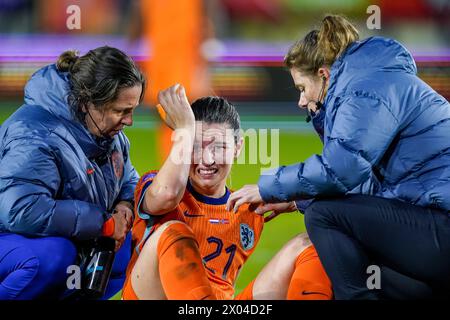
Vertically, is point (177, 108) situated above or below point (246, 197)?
above

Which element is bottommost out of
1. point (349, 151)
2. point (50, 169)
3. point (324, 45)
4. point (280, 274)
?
point (280, 274)

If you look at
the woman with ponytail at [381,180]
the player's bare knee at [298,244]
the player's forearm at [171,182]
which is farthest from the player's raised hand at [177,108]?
the player's bare knee at [298,244]

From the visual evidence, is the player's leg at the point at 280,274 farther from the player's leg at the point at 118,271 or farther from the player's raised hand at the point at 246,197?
the player's leg at the point at 118,271

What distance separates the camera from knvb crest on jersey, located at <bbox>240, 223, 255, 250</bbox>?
8.01 feet

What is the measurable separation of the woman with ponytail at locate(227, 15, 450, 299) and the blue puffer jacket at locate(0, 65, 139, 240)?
54 centimetres

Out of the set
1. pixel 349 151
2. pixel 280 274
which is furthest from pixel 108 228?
pixel 349 151

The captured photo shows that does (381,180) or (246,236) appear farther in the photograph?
(246,236)

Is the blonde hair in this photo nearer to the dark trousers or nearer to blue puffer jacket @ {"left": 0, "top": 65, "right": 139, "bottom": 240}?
the dark trousers

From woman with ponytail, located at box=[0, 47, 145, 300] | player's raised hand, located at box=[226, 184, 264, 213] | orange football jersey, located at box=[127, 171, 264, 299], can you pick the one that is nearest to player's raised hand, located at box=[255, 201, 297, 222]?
orange football jersey, located at box=[127, 171, 264, 299]

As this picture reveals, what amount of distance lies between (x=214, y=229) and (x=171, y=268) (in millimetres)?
336

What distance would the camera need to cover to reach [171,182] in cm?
220

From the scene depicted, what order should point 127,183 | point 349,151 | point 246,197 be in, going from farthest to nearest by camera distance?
1. point 127,183
2. point 246,197
3. point 349,151

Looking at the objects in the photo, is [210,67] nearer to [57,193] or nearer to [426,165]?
[57,193]

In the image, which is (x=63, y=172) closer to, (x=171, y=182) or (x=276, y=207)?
(x=171, y=182)
